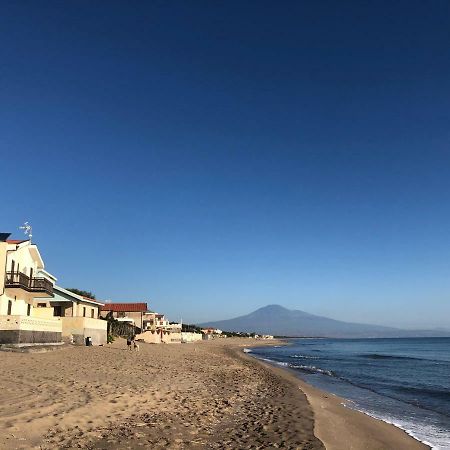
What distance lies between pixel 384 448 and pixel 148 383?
28.9 feet

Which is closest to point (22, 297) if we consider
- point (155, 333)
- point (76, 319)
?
point (76, 319)

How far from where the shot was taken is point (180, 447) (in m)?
8.63

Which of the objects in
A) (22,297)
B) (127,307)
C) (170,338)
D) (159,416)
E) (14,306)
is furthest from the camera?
(127,307)

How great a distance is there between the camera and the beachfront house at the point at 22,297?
80.0ft

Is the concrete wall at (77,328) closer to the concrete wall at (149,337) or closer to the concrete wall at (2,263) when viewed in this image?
the concrete wall at (2,263)

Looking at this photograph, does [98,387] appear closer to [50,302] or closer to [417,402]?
[417,402]

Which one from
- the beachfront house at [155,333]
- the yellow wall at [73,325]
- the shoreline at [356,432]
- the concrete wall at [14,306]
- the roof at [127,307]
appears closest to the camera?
the shoreline at [356,432]

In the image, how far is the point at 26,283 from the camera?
102ft

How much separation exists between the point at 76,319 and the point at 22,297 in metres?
5.53

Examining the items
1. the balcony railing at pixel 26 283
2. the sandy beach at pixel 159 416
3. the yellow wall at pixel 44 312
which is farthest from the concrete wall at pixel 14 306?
the sandy beach at pixel 159 416

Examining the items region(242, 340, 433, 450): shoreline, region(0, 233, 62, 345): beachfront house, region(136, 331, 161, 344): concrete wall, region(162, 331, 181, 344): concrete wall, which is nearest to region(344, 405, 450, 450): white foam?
region(242, 340, 433, 450): shoreline

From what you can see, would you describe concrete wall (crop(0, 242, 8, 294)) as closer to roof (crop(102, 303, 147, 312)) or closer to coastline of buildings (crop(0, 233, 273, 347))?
coastline of buildings (crop(0, 233, 273, 347))

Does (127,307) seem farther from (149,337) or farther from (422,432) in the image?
(422,432)

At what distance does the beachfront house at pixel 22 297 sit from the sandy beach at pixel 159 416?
22.0 ft
